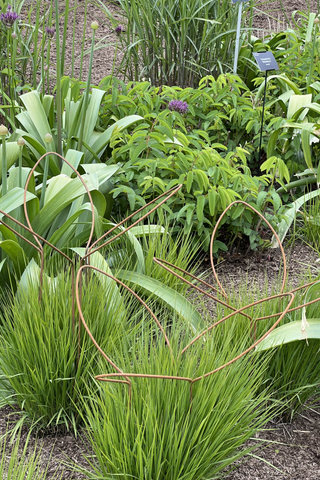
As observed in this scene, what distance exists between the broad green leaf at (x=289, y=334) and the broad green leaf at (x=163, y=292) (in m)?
0.25

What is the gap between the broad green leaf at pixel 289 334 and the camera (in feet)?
4.59

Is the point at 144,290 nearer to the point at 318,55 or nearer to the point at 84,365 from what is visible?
the point at 84,365

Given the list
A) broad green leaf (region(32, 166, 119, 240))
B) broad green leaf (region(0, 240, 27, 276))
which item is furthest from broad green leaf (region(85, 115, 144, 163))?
broad green leaf (region(0, 240, 27, 276))

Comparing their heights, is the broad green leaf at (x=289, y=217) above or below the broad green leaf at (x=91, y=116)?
below

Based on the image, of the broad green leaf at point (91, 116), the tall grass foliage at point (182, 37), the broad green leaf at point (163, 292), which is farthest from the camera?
the tall grass foliage at point (182, 37)

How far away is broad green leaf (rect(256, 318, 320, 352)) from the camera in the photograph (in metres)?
1.40

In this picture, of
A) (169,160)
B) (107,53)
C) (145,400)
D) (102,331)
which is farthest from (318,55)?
(145,400)

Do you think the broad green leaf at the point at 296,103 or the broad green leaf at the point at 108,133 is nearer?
the broad green leaf at the point at 108,133

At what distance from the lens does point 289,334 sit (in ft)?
Result: 4.70

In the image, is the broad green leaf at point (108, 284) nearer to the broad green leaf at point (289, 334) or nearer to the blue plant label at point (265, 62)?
the broad green leaf at point (289, 334)

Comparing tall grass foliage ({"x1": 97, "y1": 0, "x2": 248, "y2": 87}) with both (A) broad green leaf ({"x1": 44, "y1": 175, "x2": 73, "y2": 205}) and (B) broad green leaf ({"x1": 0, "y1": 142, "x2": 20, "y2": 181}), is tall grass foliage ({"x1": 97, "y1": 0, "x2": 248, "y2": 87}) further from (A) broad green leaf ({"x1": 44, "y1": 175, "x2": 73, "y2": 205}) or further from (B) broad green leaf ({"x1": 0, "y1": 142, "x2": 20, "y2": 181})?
(A) broad green leaf ({"x1": 44, "y1": 175, "x2": 73, "y2": 205})

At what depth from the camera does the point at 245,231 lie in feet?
7.07

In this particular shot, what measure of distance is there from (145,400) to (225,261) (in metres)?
1.24

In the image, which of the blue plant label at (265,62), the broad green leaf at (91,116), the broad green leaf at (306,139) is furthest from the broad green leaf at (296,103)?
the broad green leaf at (91,116)
